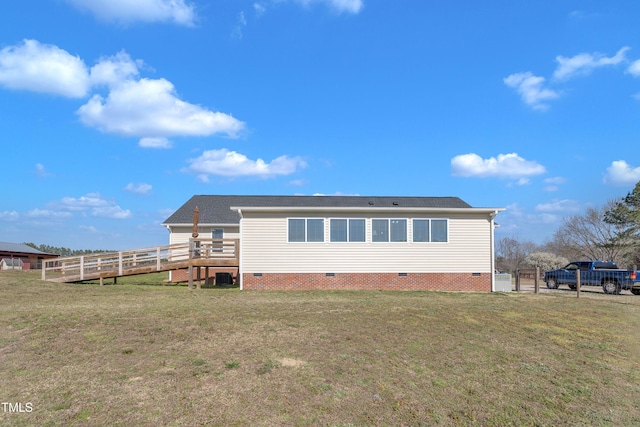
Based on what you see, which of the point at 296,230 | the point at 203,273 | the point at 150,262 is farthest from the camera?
the point at 203,273

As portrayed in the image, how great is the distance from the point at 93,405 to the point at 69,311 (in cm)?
580

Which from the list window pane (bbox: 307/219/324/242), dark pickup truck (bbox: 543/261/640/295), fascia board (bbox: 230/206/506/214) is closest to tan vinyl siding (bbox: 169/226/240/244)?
fascia board (bbox: 230/206/506/214)

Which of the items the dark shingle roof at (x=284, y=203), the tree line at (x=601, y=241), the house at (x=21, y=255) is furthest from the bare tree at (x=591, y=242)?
the house at (x=21, y=255)

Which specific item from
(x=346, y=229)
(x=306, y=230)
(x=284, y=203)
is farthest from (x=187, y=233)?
(x=346, y=229)

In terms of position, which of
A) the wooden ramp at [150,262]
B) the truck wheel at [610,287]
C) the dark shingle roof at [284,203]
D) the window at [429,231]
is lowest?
the truck wheel at [610,287]

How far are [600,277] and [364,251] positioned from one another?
1165cm

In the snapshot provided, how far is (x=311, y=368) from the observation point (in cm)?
530

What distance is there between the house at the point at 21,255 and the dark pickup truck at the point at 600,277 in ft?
140

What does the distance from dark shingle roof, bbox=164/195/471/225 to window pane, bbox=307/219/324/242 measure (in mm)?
3949

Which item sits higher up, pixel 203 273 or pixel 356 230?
pixel 356 230

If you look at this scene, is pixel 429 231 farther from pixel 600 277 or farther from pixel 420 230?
pixel 600 277

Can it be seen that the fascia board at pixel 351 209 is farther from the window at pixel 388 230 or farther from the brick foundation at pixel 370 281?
the brick foundation at pixel 370 281

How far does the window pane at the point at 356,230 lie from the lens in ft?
53.2

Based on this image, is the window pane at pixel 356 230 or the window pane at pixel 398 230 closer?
the window pane at pixel 356 230
